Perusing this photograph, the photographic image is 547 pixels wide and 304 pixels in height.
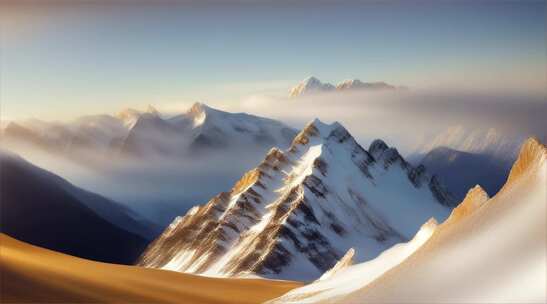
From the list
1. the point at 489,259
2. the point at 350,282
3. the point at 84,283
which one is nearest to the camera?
the point at 489,259

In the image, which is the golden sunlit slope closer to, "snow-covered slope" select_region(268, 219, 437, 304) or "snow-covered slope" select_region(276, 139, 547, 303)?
"snow-covered slope" select_region(268, 219, 437, 304)

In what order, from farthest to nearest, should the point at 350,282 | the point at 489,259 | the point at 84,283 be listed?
the point at 350,282
the point at 84,283
the point at 489,259

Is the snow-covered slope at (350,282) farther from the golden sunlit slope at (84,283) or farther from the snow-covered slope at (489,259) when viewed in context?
the snow-covered slope at (489,259)

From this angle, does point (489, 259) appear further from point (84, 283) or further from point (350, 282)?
point (350, 282)

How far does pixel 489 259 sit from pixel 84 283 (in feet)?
69.7

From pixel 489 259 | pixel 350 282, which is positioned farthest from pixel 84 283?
pixel 489 259

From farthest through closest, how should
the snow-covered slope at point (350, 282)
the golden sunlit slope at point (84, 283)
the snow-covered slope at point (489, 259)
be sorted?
1. the snow-covered slope at point (350, 282)
2. the golden sunlit slope at point (84, 283)
3. the snow-covered slope at point (489, 259)

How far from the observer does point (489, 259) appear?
117ft

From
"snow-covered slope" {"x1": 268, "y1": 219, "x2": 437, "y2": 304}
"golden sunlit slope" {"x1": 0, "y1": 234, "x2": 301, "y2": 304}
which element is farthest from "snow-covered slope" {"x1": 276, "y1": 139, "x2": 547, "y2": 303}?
"golden sunlit slope" {"x1": 0, "y1": 234, "x2": 301, "y2": 304}

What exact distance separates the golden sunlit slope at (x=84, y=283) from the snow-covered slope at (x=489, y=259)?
12.6 meters

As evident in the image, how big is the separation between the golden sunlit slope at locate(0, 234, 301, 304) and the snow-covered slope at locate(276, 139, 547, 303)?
1264 centimetres

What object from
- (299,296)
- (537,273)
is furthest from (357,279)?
(537,273)

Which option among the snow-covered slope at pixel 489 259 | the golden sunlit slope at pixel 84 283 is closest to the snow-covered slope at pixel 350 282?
the golden sunlit slope at pixel 84 283

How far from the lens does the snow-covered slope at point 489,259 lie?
3303 cm
